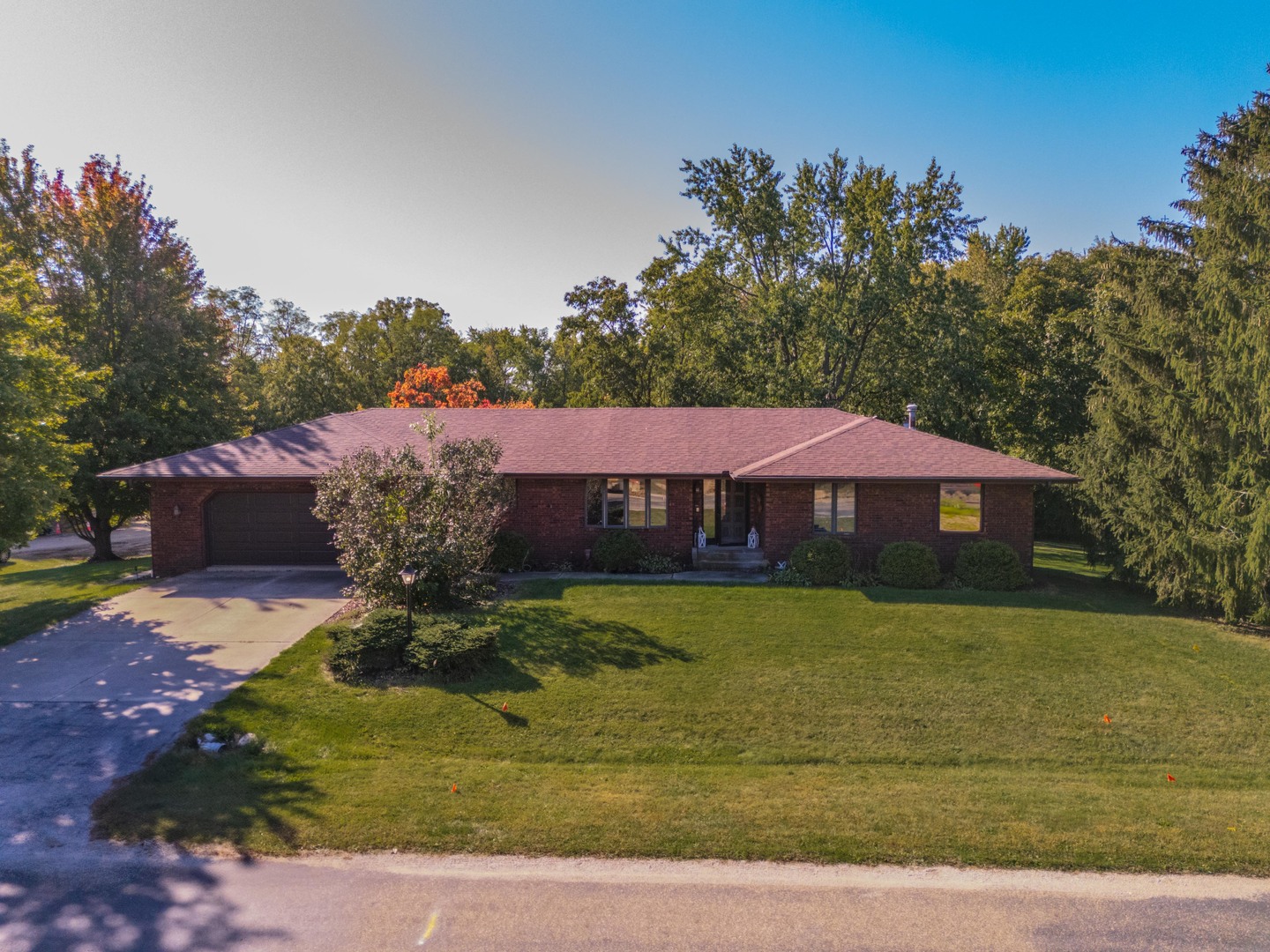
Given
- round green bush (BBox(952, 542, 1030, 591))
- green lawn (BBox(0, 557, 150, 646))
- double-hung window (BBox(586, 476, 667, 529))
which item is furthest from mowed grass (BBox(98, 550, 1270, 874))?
green lawn (BBox(0, 557, 150, 646))

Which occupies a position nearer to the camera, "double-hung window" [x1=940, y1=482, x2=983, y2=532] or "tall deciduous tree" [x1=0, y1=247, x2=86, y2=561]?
"tall deciduous tree" [x1=0, y1=247, x2=86, y2=561]

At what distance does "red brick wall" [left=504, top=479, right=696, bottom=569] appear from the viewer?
698 inches

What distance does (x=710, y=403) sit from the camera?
30.5m

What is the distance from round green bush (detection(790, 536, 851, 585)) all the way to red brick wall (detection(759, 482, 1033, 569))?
1017 millimetres

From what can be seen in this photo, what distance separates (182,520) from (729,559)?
1407cm

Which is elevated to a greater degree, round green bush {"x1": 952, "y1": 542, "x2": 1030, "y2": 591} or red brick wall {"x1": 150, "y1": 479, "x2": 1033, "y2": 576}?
red brick wall {"x1": 150, "y1": 479, "x2": 1033, "y2": 576}

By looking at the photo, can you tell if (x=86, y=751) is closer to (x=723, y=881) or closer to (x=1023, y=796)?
(x=723, y=881)

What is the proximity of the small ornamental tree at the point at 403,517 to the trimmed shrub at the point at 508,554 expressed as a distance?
3.88m

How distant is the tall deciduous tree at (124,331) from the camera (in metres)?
21.4

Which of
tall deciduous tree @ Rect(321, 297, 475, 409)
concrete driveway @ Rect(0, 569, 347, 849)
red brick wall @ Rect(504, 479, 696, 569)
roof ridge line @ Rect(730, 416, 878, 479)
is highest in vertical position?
tall deciduous tree @ Rect(321, 297, 475, 409)

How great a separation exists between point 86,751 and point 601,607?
808 cm

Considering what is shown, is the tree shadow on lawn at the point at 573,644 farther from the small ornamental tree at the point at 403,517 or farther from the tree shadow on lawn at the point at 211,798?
the tree shadow on lawn at the point at 211,798

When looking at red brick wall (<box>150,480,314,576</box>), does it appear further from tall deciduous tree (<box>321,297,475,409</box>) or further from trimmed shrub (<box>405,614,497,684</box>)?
tall deciduous tree (<box>321,297,475,409</box>)

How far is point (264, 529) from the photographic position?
704 inches
